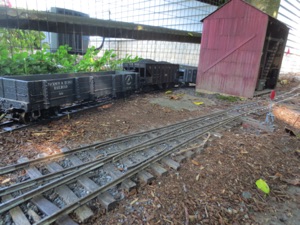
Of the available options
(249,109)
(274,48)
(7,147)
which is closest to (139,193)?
(7,147)

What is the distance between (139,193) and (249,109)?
372 inches

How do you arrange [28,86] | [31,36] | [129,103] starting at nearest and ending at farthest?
[28,86] → [129,103] → [31,36]

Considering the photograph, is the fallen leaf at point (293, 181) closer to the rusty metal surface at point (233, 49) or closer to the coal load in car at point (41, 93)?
the coal load in car at point (41, 93)

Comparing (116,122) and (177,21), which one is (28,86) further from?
(177,21)

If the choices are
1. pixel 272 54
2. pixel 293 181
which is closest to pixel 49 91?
pixel 293 181

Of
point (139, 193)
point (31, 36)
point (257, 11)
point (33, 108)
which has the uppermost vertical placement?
point (257, 11)

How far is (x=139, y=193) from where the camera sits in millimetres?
4273

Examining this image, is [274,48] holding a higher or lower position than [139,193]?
higher

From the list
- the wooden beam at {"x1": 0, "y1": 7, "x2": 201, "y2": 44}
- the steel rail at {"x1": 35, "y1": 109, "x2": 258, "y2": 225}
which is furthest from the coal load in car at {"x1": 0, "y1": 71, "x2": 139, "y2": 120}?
the steel rail at {"x1": 35, "y1": 109, "x2": 258, "y2": 225}

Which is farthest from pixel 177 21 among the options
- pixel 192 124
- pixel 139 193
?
pixel 139 193

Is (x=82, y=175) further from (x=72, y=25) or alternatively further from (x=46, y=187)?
(x=72, y=25)

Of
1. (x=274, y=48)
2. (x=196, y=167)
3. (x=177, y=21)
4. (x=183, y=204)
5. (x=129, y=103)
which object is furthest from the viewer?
(x=177, y=21)

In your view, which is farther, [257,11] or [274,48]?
[274,48]

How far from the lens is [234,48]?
1459 cm
